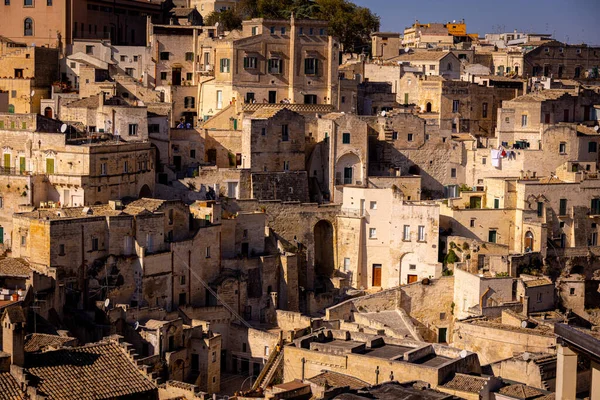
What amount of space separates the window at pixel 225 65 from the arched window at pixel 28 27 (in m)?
12.9

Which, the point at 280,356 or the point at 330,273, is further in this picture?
the point at 330,273

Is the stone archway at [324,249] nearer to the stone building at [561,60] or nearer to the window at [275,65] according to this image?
the window at [275,65]

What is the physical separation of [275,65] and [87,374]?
3259 centimetres

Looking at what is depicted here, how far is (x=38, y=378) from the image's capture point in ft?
113

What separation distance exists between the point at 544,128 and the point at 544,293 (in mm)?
11560

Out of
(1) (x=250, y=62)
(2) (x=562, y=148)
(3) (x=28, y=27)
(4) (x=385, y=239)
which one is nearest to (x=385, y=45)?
(1) (x=250, y=62)

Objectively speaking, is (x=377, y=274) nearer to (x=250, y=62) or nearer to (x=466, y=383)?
(x=250, y=62)

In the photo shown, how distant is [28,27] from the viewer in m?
70.6

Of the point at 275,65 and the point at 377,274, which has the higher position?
the point at 275,65

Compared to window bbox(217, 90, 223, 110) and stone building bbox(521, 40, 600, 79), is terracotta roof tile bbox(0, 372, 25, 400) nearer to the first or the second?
window bbox(217, 90, 223, 110)

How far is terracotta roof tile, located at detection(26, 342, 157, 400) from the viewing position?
114 feet

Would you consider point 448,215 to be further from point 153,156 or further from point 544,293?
point 153,156

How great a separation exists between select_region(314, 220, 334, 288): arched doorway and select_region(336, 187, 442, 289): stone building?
611 mm

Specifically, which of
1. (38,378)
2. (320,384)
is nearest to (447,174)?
(320,384)
